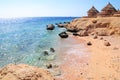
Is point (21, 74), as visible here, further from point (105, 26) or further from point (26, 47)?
point (105, 26)

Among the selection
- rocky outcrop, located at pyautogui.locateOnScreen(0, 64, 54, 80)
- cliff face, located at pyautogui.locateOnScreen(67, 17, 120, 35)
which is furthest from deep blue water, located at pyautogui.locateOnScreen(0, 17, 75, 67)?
rocky outcrop, located at pyautogui.locateOnScreen(0, 64, 54, 80)

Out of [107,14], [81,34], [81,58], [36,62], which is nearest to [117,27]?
[81,34]

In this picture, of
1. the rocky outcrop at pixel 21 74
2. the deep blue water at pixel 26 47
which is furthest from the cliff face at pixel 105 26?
the rocky outcrop at pixel 21 74

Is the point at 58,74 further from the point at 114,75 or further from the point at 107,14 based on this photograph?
the point at 107,14

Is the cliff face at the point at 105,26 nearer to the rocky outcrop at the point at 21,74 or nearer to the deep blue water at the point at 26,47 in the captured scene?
the deep blue water at the point at 26,47

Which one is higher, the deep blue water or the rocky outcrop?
the rocky outcrop

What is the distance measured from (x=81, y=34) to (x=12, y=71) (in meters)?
37.7

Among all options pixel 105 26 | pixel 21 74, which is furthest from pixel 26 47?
pixel 21 74

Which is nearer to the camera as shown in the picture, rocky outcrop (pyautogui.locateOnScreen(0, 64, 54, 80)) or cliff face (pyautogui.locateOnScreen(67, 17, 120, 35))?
rocky outcrop (pyautogui.locateOnScreen(0, 64, 54, 80))

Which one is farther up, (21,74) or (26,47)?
(21,74)

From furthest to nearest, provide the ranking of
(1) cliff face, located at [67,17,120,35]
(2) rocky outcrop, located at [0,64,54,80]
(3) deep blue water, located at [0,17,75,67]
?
(1) cliff face, located at [67,17,120,35] → (3) deep blue water, located at [0,17,75,67] → (2) rocky outcrop, located at [0,64,54,80]

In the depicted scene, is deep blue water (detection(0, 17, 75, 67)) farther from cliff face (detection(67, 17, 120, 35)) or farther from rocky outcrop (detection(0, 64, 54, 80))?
rocky outcrop (detection(0, 64, 54, 80))

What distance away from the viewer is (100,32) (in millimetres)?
42625

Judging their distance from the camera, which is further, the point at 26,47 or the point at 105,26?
the point at 105,26
